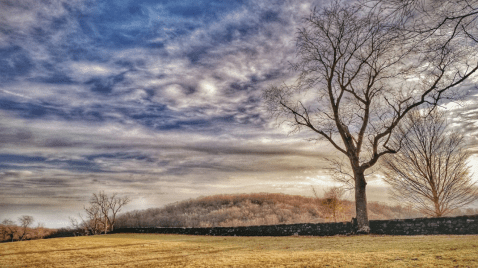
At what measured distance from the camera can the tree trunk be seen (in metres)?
16.7

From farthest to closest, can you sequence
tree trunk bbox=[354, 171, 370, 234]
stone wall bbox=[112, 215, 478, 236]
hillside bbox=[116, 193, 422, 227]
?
1. hillside bbox=[116, 193, 422, 227]
2. tree trunk bbox=[354, 171, 370, 234]
3. stone wall bbox=[112, 215, 478, 236]

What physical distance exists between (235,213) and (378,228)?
142ft

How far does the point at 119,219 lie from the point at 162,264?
64186mm

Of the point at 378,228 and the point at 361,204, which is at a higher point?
the point at 361,204

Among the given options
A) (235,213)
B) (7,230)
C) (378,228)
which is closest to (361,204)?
(378,228)

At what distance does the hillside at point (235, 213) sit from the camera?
173 feet

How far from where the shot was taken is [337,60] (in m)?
19.3

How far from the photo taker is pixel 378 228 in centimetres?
1631

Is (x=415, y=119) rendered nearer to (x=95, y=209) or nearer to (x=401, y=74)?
(x=401, y=74)

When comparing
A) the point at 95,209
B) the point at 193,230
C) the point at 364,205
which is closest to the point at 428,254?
the point at 364,205

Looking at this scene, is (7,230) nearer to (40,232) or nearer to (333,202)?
(40,232)

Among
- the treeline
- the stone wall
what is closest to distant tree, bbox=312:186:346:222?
the stone wall

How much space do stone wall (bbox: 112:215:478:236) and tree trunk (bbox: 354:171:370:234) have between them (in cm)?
41

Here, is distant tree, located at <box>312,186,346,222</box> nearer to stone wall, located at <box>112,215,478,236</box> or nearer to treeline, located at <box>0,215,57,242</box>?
stone wall, located at <box>112,215,478,236</box>
